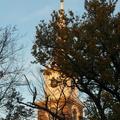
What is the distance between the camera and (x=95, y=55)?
11.9 m

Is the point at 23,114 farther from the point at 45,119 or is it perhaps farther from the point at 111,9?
the point at 111,9

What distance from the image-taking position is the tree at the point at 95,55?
1191 centimetres

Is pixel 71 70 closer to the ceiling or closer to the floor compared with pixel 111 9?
closer to the floor

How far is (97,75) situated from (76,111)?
19307 mm

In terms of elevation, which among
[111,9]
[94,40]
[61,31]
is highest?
[111,9]

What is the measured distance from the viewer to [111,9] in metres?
13.6

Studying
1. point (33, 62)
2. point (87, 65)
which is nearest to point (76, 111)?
point (33, 62)

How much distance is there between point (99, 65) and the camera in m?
11.7

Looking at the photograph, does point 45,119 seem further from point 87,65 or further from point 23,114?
point 87,65

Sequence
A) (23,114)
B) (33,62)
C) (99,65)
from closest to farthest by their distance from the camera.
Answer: (99,65) < (33,62) < (23,114)

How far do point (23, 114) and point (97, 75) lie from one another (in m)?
13.7

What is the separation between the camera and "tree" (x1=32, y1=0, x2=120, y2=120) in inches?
469

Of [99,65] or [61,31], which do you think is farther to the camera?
[61,31]

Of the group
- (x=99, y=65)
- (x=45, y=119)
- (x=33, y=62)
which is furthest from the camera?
(x=45, y=119)
